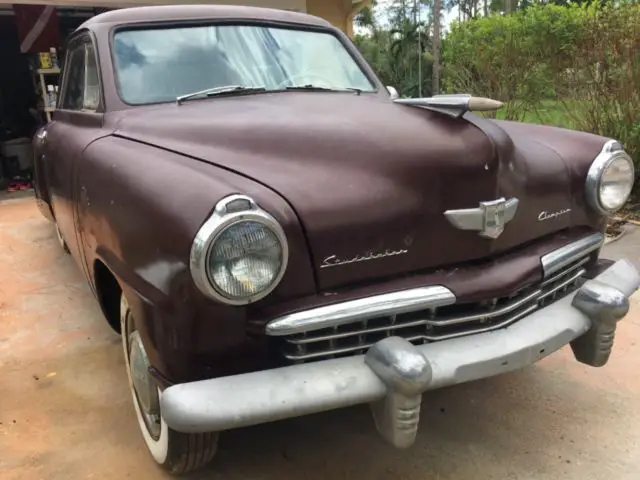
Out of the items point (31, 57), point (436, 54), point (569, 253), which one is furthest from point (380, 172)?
point (436, 54)

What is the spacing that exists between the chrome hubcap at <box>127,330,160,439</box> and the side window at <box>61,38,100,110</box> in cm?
128

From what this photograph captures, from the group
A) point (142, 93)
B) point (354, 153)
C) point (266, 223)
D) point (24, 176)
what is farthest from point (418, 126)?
point (24, 176)

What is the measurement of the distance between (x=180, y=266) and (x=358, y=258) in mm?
535

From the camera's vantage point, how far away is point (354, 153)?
2074mm

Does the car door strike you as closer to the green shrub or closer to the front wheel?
the front wheel

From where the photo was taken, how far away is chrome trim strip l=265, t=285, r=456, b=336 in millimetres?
1744

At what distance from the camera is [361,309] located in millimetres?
1805

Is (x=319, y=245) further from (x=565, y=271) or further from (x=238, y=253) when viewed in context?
(x=565, y=271)

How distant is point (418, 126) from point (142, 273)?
Result: 3.67 feet

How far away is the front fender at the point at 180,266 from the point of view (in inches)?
67.3

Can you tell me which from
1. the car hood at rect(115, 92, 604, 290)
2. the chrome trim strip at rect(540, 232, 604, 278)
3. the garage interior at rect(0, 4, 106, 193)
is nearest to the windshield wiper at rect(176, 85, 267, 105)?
the car hood at rect(115, 92, 604, 290)

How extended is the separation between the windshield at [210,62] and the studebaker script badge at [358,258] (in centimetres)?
130

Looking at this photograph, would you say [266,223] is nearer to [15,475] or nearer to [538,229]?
[538,229]

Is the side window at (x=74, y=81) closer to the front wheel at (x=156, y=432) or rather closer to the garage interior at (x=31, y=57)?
the front wheel at (x=156, y=432)
